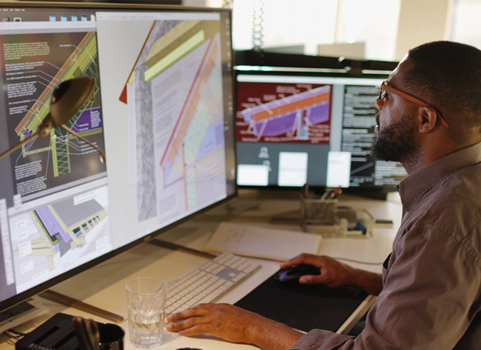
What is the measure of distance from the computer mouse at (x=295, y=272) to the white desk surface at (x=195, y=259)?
1.9 inches

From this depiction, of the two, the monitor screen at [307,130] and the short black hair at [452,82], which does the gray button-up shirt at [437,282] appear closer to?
the short black hair at [452,82]

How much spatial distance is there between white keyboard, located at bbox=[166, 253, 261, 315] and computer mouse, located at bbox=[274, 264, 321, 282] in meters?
0.08

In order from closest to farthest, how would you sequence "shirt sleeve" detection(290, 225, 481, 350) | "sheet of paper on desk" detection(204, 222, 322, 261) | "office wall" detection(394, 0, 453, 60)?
"shirt sleeve" detection(290, 225, 481, 350)
"sheet of paper on desk" detection(204, 222, 322, 261)
"office wall" detection(394, 0, 453, 60)

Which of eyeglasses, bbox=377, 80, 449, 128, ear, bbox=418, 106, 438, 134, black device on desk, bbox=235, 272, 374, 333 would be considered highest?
eyeglasses, bbox=377, 80, 449, 128

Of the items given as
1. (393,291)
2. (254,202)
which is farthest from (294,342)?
(254,202)

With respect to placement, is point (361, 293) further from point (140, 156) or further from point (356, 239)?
point (140, 156)

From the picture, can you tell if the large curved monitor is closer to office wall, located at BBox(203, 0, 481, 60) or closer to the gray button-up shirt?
the gray button-up shirt

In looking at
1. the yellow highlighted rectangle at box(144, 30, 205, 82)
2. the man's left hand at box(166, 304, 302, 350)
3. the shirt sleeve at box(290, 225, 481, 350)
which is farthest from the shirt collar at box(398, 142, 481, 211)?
the yellow highlighted rectangle at box(144, 30, 205, 82)

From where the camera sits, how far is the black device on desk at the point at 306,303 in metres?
0.98

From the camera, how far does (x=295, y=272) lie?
3.82ft

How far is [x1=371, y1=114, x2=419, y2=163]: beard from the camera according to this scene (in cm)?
96

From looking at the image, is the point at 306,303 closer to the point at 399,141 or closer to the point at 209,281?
the point at 209,281

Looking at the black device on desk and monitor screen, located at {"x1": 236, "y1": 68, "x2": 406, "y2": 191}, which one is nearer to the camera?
the black device on desk

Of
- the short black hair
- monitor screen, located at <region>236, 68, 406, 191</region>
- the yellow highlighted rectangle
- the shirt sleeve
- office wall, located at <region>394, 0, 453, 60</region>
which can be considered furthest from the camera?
office wall, located at <region>394, 0, 453, 60</region>
